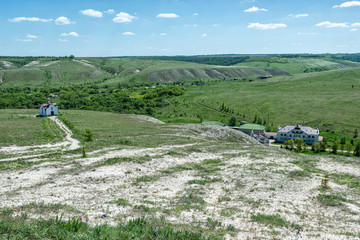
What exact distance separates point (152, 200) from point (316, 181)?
19617 millimetres

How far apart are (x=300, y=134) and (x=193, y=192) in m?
93.3

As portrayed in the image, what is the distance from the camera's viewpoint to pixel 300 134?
104625mm

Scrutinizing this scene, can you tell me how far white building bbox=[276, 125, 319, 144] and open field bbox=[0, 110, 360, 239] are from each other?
65.5 m

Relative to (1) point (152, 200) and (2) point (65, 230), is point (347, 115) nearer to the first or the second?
(1) point (152, 200)

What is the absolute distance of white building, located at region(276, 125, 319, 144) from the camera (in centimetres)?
10319

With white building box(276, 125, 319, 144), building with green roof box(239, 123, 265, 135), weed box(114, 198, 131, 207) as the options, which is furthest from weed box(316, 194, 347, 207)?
building with green roof box(239, 123, 265, 135)

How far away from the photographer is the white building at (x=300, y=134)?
103m

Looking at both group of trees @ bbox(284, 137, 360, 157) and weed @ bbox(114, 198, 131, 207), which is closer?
weed @ bbox(114, 198, 131, 207)

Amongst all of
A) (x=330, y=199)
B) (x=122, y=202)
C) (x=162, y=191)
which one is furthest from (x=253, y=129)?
(x=122, y=202)

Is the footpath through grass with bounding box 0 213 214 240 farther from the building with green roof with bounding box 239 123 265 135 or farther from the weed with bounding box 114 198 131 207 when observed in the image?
the building with green roof with bounding box 239 123 265 135

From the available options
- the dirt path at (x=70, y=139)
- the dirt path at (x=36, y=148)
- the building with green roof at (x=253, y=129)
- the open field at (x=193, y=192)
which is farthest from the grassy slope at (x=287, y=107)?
the open field at (x=193, y=192)

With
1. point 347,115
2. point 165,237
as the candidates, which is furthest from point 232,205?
point 347,115

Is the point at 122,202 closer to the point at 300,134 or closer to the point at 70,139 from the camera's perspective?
the point at 70,139

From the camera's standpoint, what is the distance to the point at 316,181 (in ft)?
96.8
